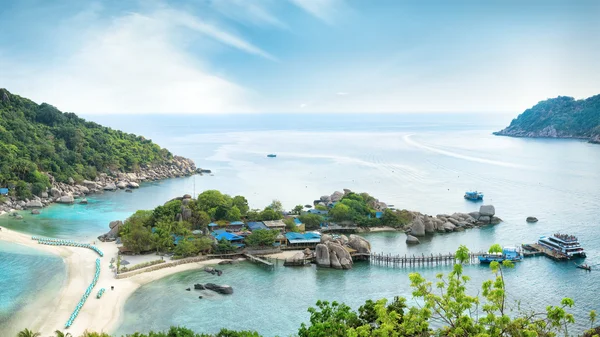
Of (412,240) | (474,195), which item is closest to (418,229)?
(412,240)

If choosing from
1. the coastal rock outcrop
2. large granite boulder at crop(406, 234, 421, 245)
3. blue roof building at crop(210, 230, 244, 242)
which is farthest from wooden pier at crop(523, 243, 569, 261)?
the coastal rock outcrop

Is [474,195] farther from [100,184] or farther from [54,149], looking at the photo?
[54,149]

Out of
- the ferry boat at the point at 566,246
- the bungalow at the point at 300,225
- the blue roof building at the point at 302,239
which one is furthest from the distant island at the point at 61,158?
the ferry boat at the point at 566,246

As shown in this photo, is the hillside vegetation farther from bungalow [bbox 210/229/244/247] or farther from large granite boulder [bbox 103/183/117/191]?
bungalow [bbox 210/229/244/247]

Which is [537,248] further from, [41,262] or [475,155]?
[475,155]

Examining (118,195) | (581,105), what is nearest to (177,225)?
(118,195)
